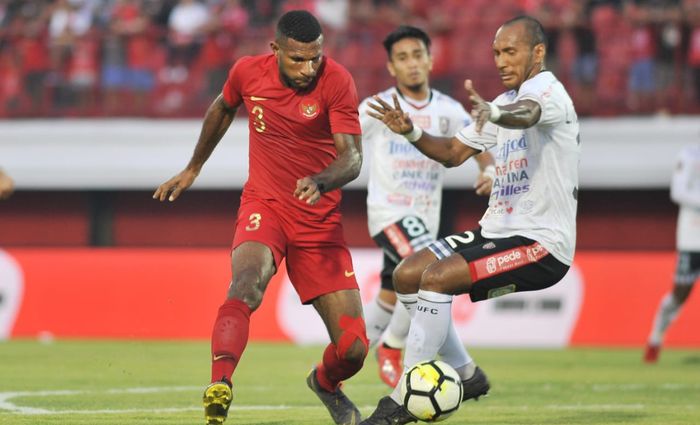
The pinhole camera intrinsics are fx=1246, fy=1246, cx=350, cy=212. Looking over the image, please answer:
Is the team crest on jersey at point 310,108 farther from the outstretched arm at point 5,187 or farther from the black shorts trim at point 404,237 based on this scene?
the black shorts trim at point 404,237

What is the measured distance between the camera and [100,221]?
22109 millimetres

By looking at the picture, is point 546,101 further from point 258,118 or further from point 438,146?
point 258,118

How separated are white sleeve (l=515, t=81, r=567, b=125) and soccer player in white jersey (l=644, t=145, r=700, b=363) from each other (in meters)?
6.66

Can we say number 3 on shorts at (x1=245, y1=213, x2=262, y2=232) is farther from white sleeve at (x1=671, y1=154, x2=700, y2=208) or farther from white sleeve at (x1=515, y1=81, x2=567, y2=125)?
white sleeve at (x1=671, y1=154, x2=700, y2=208)

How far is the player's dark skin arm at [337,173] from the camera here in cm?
682

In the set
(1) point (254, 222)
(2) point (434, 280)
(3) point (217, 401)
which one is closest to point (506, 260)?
(2) point (434, 280)

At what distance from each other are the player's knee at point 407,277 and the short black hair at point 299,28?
1490mm

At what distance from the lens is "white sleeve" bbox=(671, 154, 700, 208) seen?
44.5 feet

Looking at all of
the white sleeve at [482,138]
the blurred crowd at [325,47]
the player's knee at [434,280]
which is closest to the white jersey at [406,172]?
the white sleeve at [482,138]

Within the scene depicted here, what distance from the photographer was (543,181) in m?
7.40

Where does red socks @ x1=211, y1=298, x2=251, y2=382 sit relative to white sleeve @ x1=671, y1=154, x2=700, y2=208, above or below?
below

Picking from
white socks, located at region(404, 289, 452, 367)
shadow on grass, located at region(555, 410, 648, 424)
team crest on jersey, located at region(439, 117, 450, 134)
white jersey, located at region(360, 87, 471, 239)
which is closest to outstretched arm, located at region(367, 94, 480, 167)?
white socks, located at region(404, 289, 452, 367)

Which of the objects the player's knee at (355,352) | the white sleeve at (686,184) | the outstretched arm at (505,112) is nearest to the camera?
the outstretched arm at (505,112)

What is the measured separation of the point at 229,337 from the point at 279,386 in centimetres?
405
